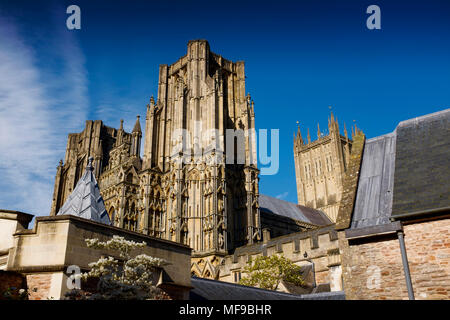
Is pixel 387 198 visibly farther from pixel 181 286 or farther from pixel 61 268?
pixel 61 268

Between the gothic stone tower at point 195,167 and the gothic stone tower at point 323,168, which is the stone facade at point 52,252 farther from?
the gothic stone tower at point 323,168

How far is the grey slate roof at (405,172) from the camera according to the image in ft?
42.7

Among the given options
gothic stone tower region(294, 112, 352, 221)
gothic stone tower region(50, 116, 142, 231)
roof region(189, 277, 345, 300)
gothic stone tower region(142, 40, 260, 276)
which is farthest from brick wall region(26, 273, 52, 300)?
gothic stone tower region(294, 112, 352, 221)

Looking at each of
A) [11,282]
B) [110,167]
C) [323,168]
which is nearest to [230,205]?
[110,167]

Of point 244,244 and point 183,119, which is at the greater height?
point 183,119

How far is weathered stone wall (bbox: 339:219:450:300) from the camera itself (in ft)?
38.2

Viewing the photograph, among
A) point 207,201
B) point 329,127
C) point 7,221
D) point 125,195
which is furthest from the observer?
point 329,127

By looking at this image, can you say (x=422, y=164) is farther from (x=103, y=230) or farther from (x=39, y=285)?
(x=39, y=285)

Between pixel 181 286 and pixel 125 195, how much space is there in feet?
112

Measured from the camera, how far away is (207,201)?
1592 inches

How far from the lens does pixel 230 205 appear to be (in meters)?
42.7

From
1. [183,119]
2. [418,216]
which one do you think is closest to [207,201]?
[183,119]

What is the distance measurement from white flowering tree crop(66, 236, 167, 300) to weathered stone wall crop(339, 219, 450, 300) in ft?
19.2

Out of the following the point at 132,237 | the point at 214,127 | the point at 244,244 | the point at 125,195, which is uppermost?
the point at 214,127
